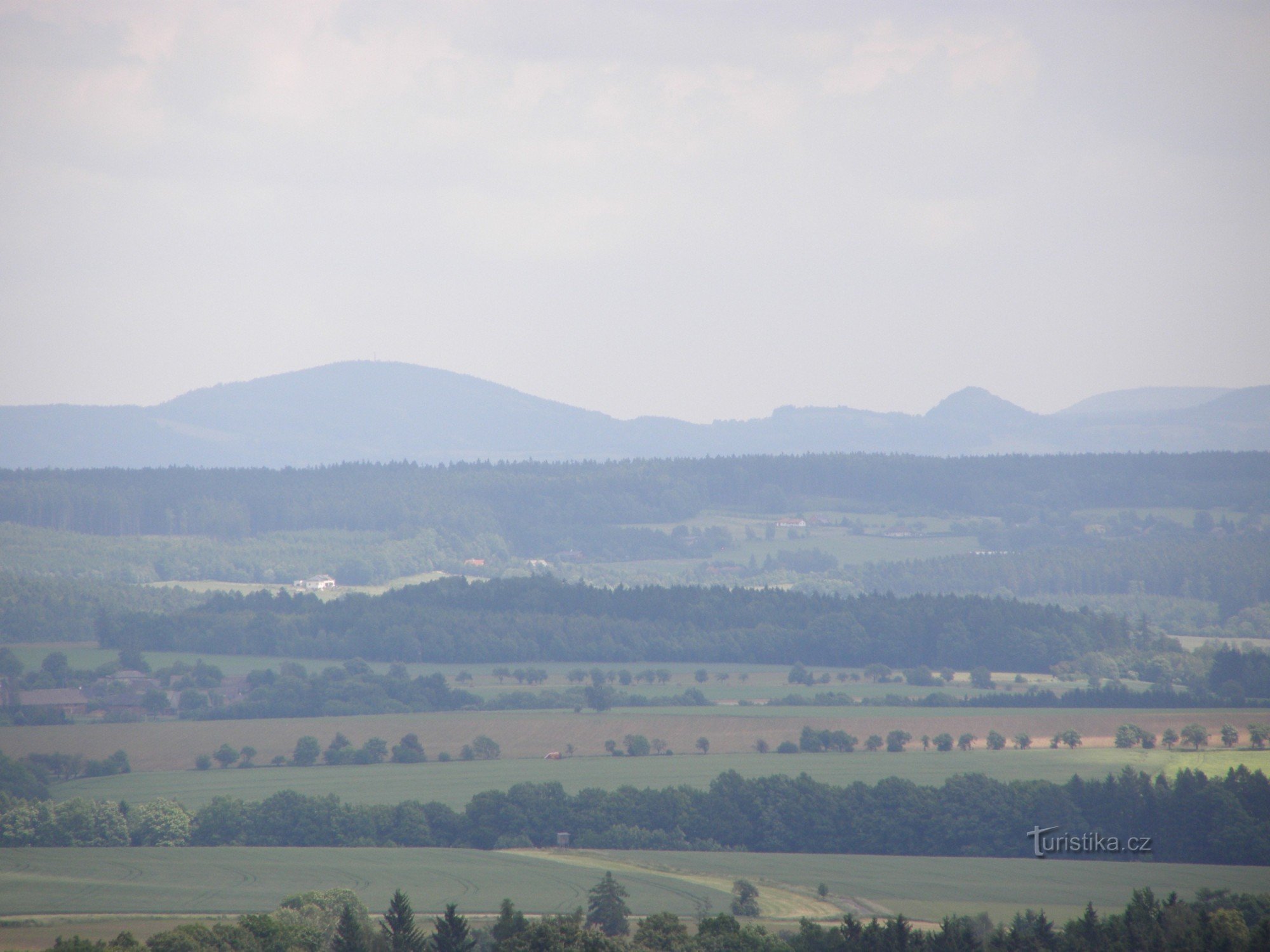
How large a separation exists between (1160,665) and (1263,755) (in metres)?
36.8

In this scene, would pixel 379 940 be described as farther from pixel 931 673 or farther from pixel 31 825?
pixel 931 673

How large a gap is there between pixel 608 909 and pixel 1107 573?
130295 millimetres

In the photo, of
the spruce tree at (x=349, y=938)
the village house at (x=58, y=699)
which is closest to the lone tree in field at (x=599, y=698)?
the village house at (x=58, y=699)

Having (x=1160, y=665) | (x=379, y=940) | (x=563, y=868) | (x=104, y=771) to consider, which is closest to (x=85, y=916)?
(x=379, y=940)

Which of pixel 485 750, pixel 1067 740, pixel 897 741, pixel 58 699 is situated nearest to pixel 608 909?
pixel 485 750

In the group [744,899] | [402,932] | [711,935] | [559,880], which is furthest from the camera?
[559,880]

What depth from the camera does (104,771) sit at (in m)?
74.4

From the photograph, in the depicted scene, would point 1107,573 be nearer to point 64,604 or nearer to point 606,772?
point 64,604

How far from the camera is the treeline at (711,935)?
38.6m

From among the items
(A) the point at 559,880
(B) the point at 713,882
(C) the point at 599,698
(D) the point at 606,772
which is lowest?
(B) the point at 713,882

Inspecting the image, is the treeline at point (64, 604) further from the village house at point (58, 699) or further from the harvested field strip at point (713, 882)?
the harvested field strip at point (713, 882)

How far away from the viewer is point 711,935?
40688 mm

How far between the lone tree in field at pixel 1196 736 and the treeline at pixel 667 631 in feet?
105

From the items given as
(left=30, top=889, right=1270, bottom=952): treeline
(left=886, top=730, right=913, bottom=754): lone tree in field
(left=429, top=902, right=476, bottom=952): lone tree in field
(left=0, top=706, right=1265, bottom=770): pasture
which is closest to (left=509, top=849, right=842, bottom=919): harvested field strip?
(left=30, top=889, right=1270, bottom=952): treeline
